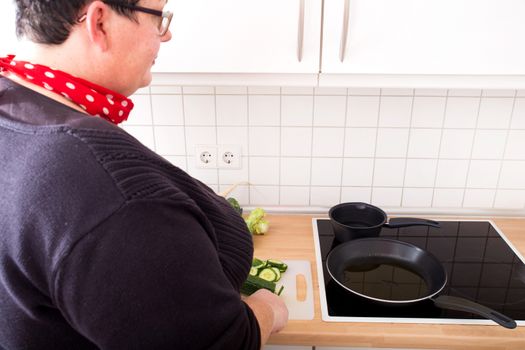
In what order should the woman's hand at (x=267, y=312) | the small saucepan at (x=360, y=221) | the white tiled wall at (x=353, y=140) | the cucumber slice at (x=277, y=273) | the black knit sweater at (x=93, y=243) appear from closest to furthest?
the black knit sweater at (x=93, y=243) → the woman's hand at (x=267, y=312) → the cucumber slice at (x=277, y=273) → the small saucepan at (x=360, y=221) → the white tiled wall at (x=353, y=140)

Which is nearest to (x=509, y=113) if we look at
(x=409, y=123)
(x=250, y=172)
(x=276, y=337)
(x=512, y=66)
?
(x=409, y=123)

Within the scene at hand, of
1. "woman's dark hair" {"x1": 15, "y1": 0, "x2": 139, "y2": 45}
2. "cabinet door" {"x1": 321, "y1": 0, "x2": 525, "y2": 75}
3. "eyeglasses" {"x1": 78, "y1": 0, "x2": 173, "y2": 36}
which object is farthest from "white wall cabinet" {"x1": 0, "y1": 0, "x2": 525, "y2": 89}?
"woman's dark hair" {"x1": 15, "y1": 0, "x2": 139, "y2": 45}

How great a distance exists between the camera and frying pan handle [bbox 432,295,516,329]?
877 millimetres

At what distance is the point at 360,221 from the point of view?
135cm

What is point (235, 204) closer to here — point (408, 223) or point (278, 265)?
point (278, 265)

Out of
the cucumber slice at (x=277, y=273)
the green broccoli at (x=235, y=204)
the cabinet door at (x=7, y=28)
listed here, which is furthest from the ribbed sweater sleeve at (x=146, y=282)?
the green broccoli at (x=235, y=204)

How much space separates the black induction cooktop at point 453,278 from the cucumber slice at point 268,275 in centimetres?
12

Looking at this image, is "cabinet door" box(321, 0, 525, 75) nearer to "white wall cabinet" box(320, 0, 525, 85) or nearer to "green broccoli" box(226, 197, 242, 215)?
"white wall cabinet" box(320, 0, 525, 85)

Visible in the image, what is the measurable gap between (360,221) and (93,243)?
1.02m

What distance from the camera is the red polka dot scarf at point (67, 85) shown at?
0.57m

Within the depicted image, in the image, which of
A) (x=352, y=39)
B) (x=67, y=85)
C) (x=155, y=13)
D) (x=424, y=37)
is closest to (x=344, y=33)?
(x=352, y=39)

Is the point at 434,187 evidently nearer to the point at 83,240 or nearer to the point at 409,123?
the point at 409,123

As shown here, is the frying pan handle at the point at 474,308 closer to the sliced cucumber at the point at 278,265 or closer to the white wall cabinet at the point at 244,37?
the sliced cucumber at the point at 278,265

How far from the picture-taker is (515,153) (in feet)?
4.50
